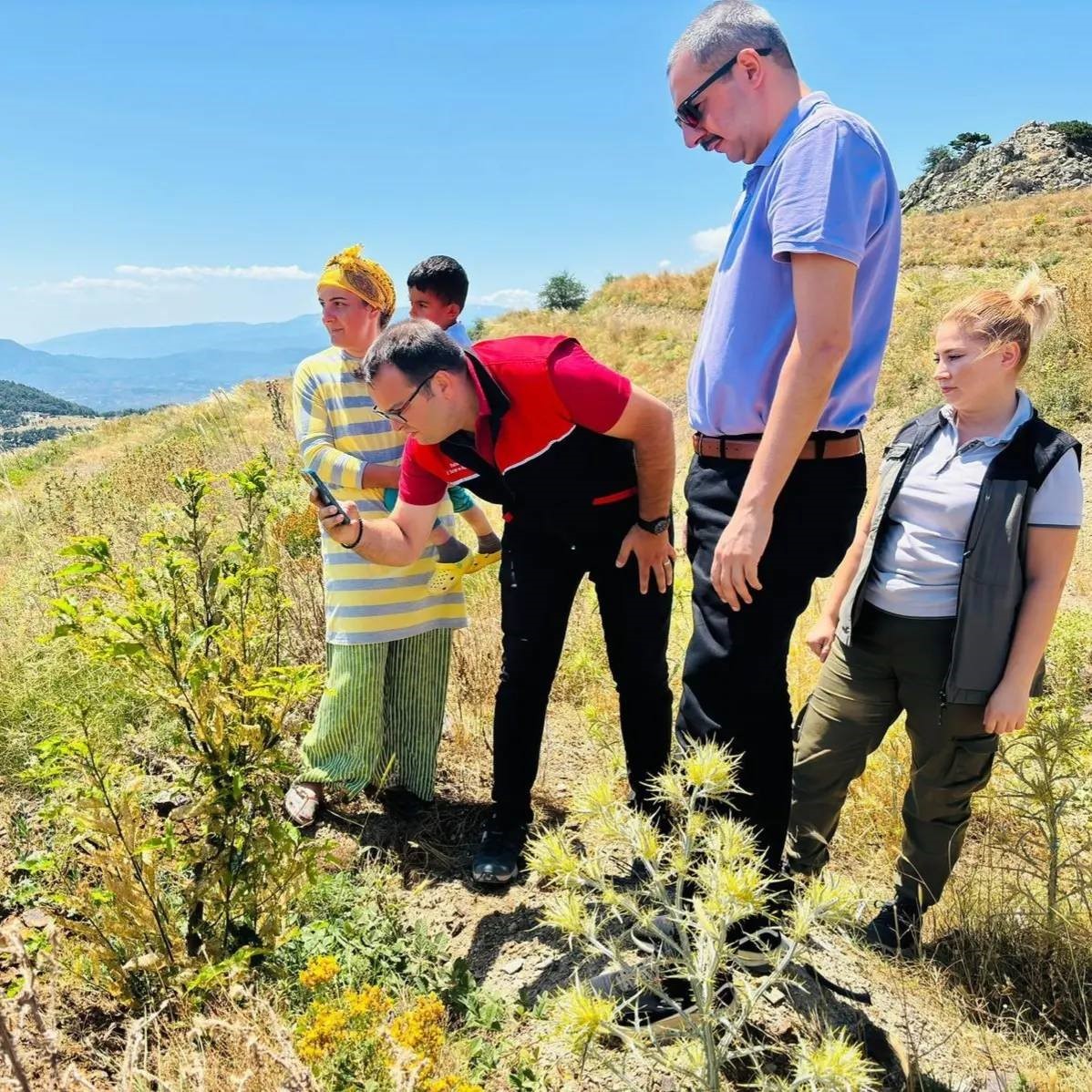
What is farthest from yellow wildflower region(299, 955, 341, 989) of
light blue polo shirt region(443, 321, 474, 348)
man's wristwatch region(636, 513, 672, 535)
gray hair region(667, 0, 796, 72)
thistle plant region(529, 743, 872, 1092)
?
light blue polo shirt region(443, 321, 474, 348)

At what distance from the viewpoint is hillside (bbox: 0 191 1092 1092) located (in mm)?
1634

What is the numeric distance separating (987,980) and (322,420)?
2.56 metres

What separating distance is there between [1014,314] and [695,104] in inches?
37.4

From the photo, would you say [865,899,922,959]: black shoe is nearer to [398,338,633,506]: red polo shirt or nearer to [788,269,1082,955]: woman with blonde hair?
[788,269,1082,955]: woman with blonde hair

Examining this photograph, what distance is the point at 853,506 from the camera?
5.43ft

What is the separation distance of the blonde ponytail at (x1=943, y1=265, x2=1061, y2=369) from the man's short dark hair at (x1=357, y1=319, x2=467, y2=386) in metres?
1.32

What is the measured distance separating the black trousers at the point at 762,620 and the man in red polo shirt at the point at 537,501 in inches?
14.9

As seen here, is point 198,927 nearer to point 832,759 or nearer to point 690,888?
point 690,888

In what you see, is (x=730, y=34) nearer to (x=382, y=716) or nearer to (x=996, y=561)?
(x=996, y=561)

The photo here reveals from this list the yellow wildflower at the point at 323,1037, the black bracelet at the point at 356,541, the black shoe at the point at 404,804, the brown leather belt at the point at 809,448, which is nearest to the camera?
the yellow wildflower at the point at 323,1037

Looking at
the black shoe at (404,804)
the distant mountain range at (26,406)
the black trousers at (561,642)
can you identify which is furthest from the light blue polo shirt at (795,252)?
the distant mountain range at (26,406)

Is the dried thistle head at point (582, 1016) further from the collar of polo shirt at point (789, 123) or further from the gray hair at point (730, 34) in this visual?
the gray hair at point (730, 34)

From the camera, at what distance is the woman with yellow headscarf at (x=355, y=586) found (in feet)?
8.53

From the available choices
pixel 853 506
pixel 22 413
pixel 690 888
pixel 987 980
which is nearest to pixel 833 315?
pixel 853 506
